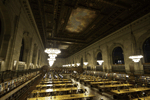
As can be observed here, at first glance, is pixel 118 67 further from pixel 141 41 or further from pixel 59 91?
pixel 59 91

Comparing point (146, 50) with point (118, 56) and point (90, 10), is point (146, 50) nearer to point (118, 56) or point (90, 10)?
point (118, 56)

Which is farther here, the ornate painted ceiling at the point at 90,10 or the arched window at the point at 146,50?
the arched window at the point at 146,50

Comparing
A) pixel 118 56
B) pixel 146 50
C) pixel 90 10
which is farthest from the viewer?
pixel 118 56

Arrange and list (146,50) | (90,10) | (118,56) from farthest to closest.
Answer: (118,56)
(146,50)
(90,10)

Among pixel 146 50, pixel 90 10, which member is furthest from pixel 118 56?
pixel 90 10

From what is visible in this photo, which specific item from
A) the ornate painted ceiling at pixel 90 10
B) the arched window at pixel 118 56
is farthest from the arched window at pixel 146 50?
the arched window at pixel 118 56

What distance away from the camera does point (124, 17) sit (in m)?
8.81

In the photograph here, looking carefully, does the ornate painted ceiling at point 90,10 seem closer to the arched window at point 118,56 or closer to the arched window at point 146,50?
the arched window at point 146,50

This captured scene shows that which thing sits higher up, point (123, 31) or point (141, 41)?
point (123, 31)

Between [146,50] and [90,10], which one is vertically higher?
[90,10]

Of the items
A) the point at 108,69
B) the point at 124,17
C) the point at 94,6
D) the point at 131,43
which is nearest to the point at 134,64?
the point at 131,43

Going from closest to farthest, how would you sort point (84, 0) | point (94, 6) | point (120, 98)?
point (120, 98) → point (84, 0) → point (94, 6)

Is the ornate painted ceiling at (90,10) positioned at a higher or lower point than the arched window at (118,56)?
higher

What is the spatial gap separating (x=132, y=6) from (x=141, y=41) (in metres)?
4.16
